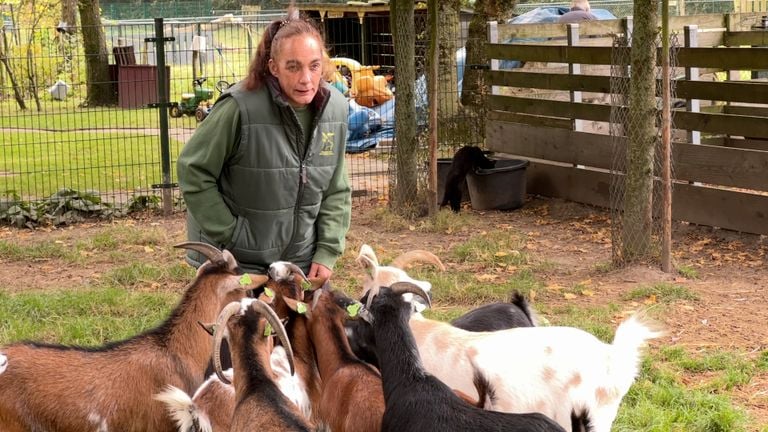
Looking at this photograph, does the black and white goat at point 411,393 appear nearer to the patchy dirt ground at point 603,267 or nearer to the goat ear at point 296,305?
the goat ear at point 296,305

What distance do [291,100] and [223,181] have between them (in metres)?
0.48

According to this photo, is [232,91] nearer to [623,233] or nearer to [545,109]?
[623,233]

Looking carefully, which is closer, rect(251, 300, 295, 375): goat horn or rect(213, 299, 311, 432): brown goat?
rect(213, 299, 311, 432): brown goat

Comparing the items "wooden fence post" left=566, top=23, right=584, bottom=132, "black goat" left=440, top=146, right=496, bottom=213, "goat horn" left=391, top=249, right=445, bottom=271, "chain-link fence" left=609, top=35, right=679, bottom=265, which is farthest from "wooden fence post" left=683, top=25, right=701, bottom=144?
A: "goat horn" left=391, top=249, right=445, bottom=271

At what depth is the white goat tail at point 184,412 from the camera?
3887 millimetres

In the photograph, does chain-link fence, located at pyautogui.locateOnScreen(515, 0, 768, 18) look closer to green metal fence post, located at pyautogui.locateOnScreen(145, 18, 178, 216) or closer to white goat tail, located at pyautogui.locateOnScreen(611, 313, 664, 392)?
green metal fence post, located at pyautogui.locateOnScreen(145, 18, 178, 216)

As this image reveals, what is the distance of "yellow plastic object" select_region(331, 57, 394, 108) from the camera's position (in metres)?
16.4

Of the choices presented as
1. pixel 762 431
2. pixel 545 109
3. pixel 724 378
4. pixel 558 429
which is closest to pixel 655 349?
pixel 724 378

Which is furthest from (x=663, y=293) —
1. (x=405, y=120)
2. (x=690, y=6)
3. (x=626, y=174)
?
(x=690, y=6)

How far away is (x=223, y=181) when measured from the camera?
4.54 metres

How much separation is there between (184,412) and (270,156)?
118cm

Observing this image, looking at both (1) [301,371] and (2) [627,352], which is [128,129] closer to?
(1) [301,371]

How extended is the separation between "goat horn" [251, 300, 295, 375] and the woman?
2.16ft

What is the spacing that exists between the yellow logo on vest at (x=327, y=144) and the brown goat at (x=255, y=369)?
0.92m
